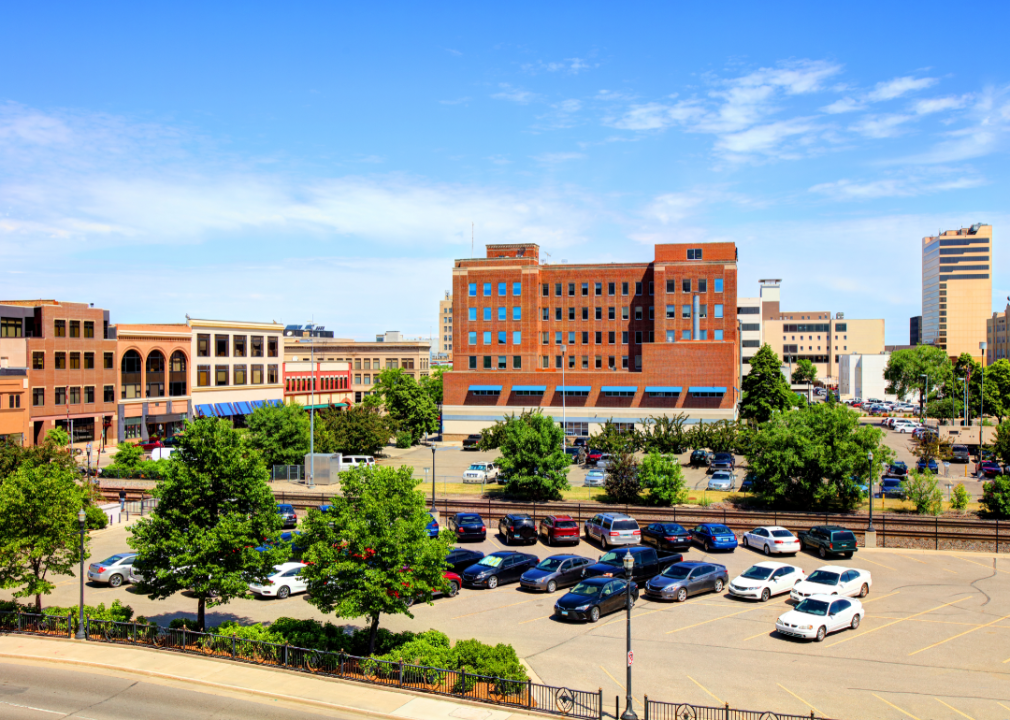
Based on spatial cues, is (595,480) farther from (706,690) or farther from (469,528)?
(706,690)

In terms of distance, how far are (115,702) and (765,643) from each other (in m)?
18.6

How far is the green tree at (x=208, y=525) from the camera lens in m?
22.4

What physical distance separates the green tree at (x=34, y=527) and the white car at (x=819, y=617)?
23482mm

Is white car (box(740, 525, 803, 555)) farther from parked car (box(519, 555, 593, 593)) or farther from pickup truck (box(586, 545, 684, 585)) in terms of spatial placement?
parked car (box(519, 555, 593, 593))

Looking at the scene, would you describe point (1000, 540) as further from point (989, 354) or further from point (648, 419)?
point (989, 354)

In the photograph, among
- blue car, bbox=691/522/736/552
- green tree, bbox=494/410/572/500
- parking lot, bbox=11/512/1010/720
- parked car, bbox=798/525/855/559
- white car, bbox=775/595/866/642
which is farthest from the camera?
green tree, bbox=494/410/572/500

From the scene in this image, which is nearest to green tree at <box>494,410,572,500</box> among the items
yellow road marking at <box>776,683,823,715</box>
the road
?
yellow road marking at <box>776,683,823,715</box>

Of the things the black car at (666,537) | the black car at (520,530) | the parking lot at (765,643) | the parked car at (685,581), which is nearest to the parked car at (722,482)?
the black car at (666,537)

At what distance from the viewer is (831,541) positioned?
35000 millimetres

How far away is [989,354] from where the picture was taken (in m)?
162

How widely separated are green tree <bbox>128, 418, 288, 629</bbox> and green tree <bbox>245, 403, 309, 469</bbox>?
3431 cm

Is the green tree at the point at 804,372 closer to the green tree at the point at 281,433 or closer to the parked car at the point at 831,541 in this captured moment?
the green tree at the point at 281,433

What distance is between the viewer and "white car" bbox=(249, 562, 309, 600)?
2889cm

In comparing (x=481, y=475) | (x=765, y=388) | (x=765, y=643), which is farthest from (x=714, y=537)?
(x=765, y=388)
